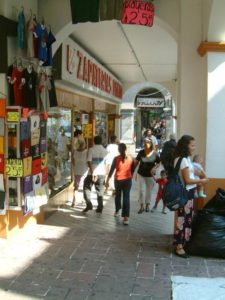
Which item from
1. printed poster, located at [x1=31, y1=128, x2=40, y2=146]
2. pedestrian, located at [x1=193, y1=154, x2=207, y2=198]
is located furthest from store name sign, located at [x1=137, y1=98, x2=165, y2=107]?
pedestrian, located at [x1=193, y1=154, x2=207, y2=198]

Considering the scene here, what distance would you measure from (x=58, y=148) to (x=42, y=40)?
3.49 metres

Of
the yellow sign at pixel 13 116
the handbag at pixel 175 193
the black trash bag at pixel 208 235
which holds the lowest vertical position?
the black trash bag at pixel 208 235

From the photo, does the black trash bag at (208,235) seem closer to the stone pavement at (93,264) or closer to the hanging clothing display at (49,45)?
the stone pavement at (93,264)

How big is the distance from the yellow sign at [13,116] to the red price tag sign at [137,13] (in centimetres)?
210

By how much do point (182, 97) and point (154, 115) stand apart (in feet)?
92.8

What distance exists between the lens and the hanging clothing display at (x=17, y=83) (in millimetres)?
6086

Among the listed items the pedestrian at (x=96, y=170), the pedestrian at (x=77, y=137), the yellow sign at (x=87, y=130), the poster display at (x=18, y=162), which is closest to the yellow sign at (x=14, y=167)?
the poster display at (x=18, y=162)

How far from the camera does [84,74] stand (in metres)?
10.9

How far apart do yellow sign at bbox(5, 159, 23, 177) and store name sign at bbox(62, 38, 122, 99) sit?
3.06 metres

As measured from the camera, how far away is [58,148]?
31.6 ft

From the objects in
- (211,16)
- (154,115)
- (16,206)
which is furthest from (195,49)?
(154,115)

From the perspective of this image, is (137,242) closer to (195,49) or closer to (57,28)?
(195,49)

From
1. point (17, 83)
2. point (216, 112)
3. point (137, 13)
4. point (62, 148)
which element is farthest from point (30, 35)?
point (62, 148)

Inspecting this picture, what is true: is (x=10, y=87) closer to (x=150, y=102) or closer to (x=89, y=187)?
(x=89, y=187)
